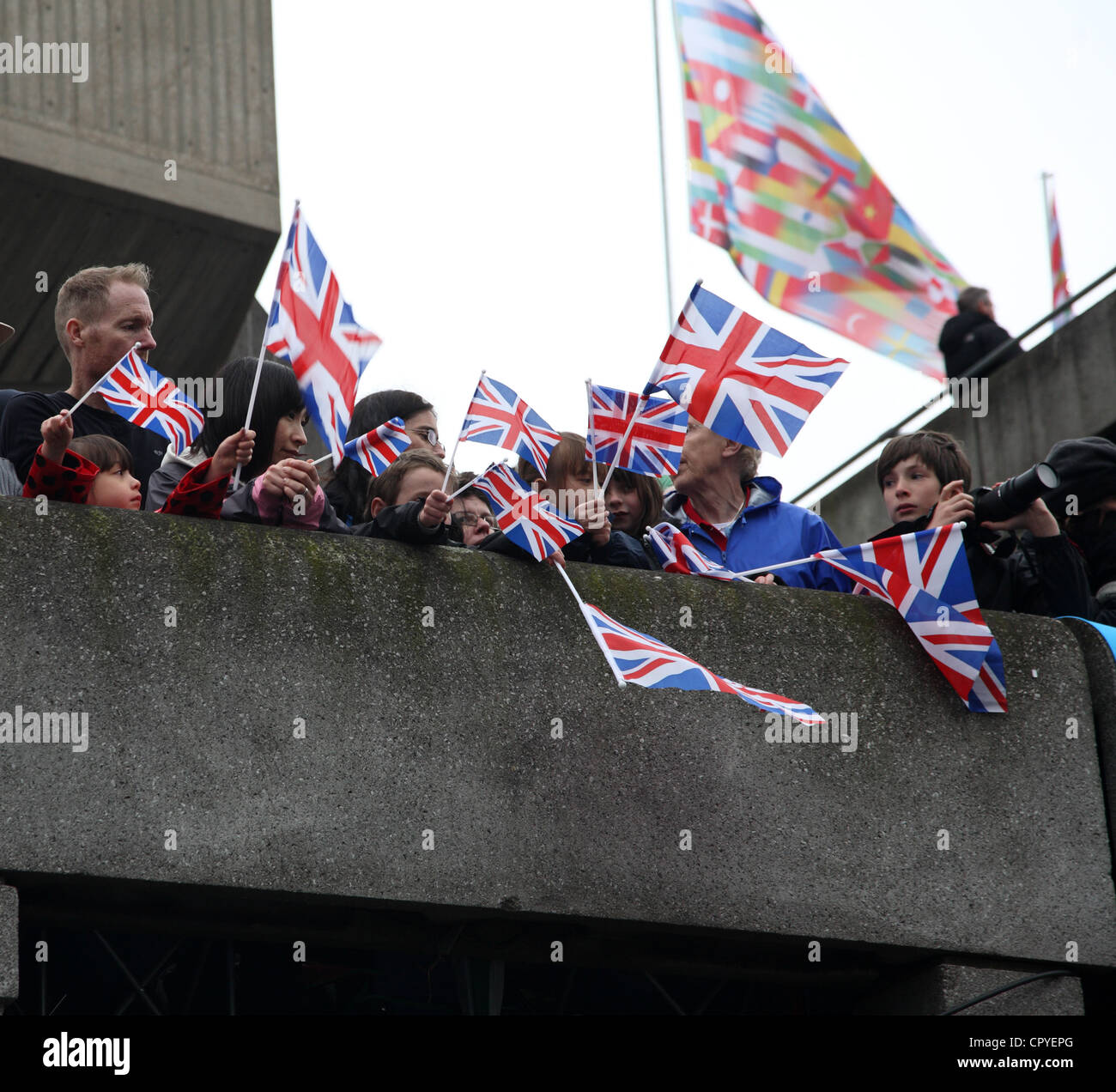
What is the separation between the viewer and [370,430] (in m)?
6.42

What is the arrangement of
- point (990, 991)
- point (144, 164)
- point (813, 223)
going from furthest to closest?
point (813, 223) < point (144, 164) < point (990, 991)

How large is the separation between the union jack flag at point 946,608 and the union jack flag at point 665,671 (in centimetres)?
78

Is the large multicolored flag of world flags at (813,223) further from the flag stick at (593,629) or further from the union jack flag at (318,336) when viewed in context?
the flag stick at (593,629)

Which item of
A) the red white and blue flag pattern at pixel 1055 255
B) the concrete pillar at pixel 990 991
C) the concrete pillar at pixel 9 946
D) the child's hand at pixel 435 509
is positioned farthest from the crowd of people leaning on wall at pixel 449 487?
the red white and blue flag pattern at pixel 1055 255

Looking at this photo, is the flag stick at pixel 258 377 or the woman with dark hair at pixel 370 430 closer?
the flag stick at pixel 258 377

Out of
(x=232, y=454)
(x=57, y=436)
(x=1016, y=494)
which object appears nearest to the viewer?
(x=57, y=436)

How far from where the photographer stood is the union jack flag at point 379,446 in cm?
594

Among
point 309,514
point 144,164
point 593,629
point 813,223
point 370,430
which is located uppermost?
point 813,223

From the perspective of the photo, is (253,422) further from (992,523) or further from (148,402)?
(992,523)

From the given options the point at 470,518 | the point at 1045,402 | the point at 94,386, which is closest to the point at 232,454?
the point at 94,386

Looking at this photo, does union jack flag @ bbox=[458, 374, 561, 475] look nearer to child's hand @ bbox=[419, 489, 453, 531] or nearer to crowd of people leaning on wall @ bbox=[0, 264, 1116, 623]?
crowd of people leaning on wall @ bbox=[0, 264, 1116, 623]

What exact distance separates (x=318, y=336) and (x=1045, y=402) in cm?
805
